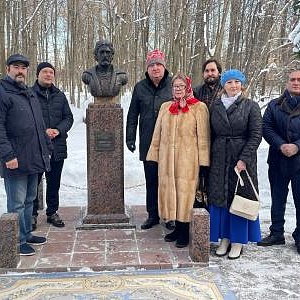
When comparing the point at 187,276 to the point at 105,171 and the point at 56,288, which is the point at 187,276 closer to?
the point at 56,288

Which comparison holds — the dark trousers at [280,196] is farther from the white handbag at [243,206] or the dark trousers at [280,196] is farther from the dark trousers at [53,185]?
the dark trousers at [53,185]

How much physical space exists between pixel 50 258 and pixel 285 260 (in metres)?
2.48

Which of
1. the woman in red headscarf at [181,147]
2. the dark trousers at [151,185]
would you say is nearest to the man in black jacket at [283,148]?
the woman in red headscarf at [181,147]

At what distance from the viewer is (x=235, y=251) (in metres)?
4.97

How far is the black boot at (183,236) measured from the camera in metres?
5.07

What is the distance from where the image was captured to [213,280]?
14.3 ft

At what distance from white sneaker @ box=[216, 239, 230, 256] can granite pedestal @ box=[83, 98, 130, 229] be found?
→ 1247 millimetres

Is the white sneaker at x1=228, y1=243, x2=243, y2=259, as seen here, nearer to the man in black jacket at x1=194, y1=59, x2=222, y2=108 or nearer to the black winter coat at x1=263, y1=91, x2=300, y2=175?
the black winter coat at x1=263, y1=91, x2=300, y2=175

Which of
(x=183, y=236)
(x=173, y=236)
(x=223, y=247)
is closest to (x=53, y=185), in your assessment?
(x=173, y=236)

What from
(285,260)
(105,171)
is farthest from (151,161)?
(285,260)

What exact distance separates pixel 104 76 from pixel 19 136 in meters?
1.54

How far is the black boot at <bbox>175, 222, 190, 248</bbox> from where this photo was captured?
5.07 m

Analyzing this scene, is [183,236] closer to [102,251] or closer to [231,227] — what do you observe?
[231,227]

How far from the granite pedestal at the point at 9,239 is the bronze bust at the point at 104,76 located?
1900 mm
